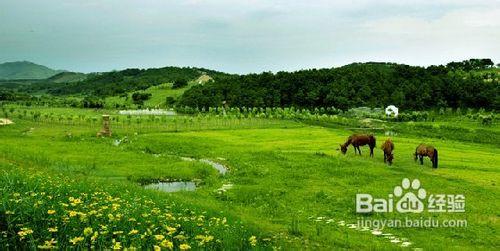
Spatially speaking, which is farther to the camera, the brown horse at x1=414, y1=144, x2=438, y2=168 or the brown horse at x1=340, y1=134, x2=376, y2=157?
the brown horse at x1=340, y1=134, x2=376, y2=157

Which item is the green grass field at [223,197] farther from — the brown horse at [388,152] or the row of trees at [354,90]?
the row of trees at [354,90]

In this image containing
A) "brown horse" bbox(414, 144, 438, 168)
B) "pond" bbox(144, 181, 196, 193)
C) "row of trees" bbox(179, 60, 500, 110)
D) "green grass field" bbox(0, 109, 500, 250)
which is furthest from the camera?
"row of trees" bbox(179, 60, 500, 110)

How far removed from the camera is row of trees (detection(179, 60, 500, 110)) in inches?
5974

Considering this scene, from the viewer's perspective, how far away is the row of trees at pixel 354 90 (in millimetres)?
151750

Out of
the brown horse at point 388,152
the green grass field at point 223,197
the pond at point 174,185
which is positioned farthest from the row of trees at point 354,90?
the pond at point 174,185

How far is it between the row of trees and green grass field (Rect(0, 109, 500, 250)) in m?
102

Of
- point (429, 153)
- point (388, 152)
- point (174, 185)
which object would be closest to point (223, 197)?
point (174, 185)

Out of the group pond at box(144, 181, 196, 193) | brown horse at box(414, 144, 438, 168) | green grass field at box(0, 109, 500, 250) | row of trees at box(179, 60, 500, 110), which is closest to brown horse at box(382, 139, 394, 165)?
green grass field at box(0, 109, 500, 250)

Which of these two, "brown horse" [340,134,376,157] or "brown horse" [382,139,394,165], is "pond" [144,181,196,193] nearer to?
"brown horse" [382,139,394,165]

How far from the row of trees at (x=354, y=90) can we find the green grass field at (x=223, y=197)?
334 ft

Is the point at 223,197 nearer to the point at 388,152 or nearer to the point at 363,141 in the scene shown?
the point at 388,152

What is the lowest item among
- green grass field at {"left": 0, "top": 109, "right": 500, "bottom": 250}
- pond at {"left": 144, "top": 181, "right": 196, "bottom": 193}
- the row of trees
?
pond at {"left": 144, "top": 181, "right": 196, "bottom": 193}

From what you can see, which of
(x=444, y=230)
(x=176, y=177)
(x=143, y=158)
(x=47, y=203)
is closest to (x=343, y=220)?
(x=444, y=230)

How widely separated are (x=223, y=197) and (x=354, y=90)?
448 feet
